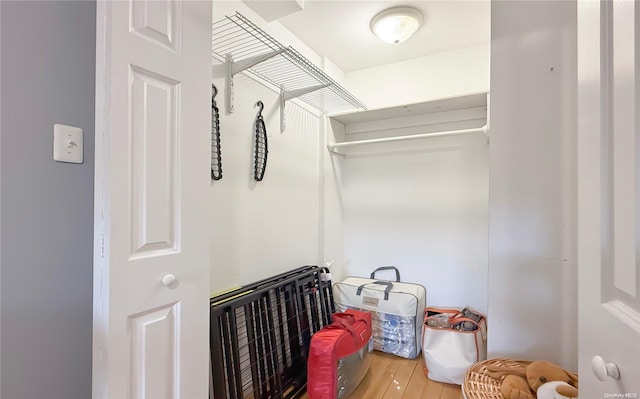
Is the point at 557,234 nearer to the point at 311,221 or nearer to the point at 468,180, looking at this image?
the point at 468,180

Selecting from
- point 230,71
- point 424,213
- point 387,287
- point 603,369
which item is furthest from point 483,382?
point 230,71

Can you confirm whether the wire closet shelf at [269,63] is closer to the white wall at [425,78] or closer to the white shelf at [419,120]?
the white shelf at [419,120]

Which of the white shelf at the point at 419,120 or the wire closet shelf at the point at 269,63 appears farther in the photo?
the white shelf at the point at 419,120

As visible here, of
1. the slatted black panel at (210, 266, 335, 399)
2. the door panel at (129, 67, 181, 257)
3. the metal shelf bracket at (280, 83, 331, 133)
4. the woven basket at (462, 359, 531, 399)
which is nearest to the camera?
the door panel at (129, 67, 181, 257)

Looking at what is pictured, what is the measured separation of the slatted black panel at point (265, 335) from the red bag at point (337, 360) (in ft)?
0.58

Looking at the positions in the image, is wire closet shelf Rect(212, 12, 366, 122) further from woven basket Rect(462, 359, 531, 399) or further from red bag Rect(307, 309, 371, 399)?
woven basket Rect(462, 359, 531, 399)

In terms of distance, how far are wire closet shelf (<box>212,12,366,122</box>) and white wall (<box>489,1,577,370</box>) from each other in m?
0.99

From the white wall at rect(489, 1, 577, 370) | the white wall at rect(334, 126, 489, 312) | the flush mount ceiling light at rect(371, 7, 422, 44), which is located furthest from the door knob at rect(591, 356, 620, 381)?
the flush mount ceiling light at rect(371, 7, 422, 44)

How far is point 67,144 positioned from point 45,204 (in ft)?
0.59

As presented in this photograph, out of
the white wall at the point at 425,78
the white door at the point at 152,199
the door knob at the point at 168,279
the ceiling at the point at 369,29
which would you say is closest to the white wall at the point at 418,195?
the white wall at the point at 425,78

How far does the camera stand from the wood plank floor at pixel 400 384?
1.67m

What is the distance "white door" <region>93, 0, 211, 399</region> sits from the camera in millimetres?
791

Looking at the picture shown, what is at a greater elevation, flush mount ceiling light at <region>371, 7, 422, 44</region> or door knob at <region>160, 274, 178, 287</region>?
flush mount ceiling light at <region>371, 7, 422, 44</region>

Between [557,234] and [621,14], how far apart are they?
3.19 feet
